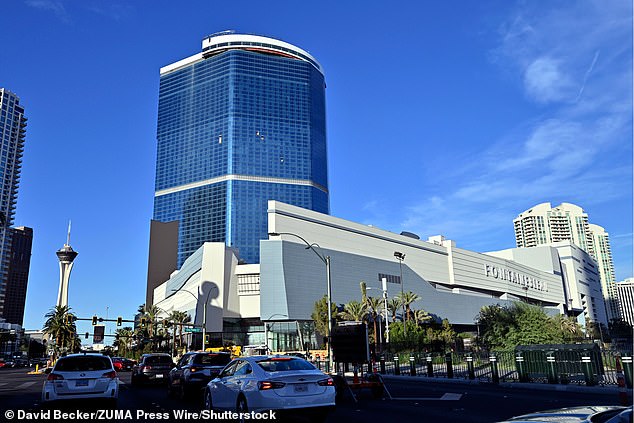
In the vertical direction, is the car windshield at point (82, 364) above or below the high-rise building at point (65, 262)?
below

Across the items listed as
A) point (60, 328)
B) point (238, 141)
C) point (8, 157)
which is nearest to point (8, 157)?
point (8, 157)

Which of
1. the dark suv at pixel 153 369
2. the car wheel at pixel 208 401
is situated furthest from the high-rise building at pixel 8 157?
the car wheel at pixel 208 401

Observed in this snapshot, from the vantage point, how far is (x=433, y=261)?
418 ft

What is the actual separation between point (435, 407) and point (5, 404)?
45.8 feet

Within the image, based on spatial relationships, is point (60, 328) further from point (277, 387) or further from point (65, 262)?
point (277, 387)

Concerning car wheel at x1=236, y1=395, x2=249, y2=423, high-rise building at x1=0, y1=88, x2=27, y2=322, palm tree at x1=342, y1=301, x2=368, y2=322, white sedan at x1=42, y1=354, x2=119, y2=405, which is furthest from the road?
high-rise building at x1=0, y1=88, x2=27, y2=322

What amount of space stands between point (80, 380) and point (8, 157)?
196721 millimetres

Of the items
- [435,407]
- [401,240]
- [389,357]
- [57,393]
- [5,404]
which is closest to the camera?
[57,393]

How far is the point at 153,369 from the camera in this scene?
2484 cm

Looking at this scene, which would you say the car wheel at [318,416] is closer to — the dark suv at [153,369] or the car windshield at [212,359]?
the car windshield at [212,359]

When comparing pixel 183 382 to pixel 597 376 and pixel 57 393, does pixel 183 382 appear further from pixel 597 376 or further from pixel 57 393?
pixel 597 376

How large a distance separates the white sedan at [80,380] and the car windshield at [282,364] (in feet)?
17.8

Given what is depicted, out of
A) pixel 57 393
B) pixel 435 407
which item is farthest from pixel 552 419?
pixel 57 393

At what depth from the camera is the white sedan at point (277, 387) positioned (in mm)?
10070
